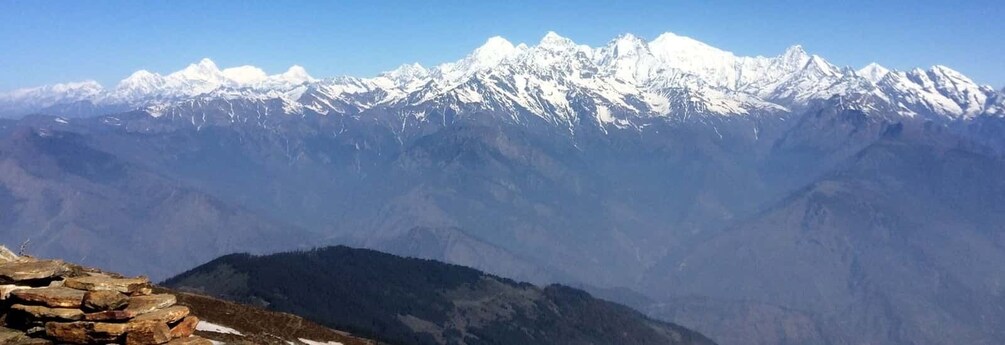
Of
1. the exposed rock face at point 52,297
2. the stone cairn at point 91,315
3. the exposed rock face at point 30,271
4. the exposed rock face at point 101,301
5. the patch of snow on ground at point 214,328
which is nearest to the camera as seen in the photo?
the stone cairn at point 91,315

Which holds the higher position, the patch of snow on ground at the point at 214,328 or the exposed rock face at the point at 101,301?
the exposed rock face at the point at 101,301

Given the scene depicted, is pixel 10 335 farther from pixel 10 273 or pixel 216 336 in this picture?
pixel 216 336

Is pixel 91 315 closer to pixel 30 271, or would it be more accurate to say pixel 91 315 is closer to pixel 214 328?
pixel 30 271

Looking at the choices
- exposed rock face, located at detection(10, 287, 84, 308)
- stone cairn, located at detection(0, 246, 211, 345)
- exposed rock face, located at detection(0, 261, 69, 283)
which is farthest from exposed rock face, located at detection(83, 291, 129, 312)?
exposed rock face, located at detection(0, 261, 69, 283)

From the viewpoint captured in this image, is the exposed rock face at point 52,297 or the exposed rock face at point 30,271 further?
the exposed rock face at point 30,271

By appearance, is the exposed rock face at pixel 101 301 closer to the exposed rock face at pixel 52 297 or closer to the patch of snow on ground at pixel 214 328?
the exposed rock face at pixel 52 297

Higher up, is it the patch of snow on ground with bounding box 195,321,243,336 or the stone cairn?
the stone cairn

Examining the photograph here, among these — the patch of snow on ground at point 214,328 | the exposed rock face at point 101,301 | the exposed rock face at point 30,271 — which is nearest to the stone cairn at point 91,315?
the exposed rock face at point 101,301

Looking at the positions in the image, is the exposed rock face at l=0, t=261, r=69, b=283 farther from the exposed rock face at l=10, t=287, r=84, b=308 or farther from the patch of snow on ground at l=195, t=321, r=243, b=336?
the patch of snow on ground at l=195, t=321, r=243, b=336

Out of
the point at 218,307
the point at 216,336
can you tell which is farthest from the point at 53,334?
the point at 218,307
